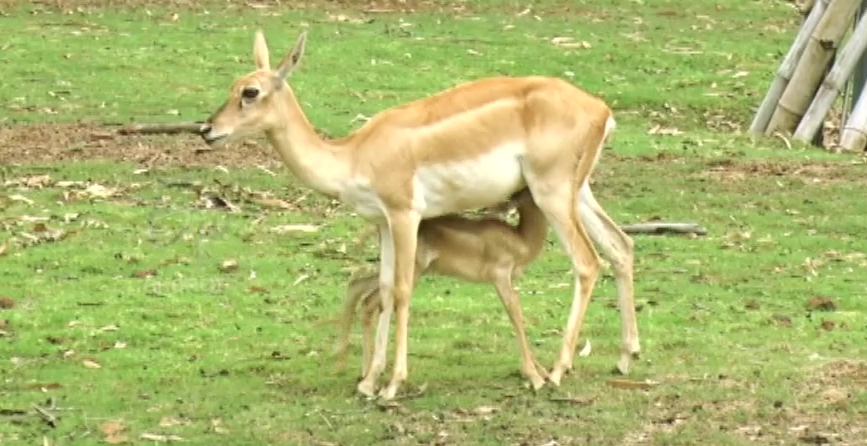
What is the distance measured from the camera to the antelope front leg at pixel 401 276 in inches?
353

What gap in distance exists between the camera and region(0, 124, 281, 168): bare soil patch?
51.0 ft

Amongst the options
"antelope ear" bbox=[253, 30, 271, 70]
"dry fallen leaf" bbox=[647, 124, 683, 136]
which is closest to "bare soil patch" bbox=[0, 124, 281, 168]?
"dry fallen leaf" bbox=[647, 124, 683, 136]

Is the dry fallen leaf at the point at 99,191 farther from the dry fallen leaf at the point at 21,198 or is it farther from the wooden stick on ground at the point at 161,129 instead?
the wooden stick on ground at the point at 161,129

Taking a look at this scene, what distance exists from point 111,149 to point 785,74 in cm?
631

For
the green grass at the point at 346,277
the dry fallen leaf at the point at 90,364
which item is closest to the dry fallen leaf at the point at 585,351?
the green grass at the point at 346,277

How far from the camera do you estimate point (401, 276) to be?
9.03 m

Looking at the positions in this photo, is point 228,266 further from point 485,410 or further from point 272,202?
point 485,410

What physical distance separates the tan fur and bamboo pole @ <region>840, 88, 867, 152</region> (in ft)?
27.3

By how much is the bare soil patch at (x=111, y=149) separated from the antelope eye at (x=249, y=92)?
20.9 ft

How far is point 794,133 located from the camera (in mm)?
17656

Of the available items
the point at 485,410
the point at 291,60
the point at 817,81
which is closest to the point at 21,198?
the point at 291,60

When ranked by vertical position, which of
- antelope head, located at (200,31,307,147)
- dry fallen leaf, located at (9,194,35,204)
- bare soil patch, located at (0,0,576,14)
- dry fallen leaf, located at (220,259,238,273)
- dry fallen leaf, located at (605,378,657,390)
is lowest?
bare soil patch, located at (0,0,576,14)

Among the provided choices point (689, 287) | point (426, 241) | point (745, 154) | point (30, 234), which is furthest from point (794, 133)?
point (426, 241)

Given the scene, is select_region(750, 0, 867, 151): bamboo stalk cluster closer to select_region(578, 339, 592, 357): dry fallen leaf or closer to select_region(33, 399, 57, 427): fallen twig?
select_region(578, 339, 592, 357): dry fallen leaf
